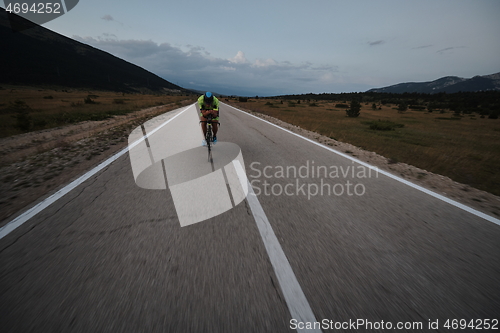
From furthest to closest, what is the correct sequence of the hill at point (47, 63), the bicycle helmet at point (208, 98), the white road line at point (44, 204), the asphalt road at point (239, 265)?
the hill at point (47, 63) < the bicycle helmet at point (208, 98) < the white road line at point (44, 204) < the asphalt road at point (239, 265)

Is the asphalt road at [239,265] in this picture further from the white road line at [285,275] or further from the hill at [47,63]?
the hill at [47,63]

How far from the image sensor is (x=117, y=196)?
3816 millimetres

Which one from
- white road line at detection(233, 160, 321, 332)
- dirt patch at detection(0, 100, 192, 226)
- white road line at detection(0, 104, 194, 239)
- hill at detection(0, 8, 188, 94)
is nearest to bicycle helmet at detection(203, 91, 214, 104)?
white road line at detection(0, 104, 194, 239)

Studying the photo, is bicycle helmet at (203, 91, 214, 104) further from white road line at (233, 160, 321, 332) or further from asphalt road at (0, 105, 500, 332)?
white road line at (233, 160, 321, 332)

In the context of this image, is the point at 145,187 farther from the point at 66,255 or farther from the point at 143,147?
the point at 143,147

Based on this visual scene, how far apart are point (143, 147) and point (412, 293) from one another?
25.2ft

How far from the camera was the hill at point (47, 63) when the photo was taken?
95312 millimetres

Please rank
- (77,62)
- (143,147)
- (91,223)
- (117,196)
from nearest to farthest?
(91,223), (117,196), (143,147), (77,62)

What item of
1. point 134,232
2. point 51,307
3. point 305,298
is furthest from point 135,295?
point 305,298

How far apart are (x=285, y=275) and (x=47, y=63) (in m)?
162

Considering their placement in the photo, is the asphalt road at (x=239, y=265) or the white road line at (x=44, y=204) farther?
the white road line at (x=44, y=204)

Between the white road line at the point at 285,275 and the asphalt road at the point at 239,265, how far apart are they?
0.14 feet

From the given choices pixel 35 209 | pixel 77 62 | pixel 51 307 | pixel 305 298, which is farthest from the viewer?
pixel 77 62

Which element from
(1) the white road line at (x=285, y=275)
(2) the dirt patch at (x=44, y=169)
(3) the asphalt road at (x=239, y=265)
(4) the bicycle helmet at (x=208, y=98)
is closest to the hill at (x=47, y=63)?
(2) the dirt patch at (x=44, y=169)
